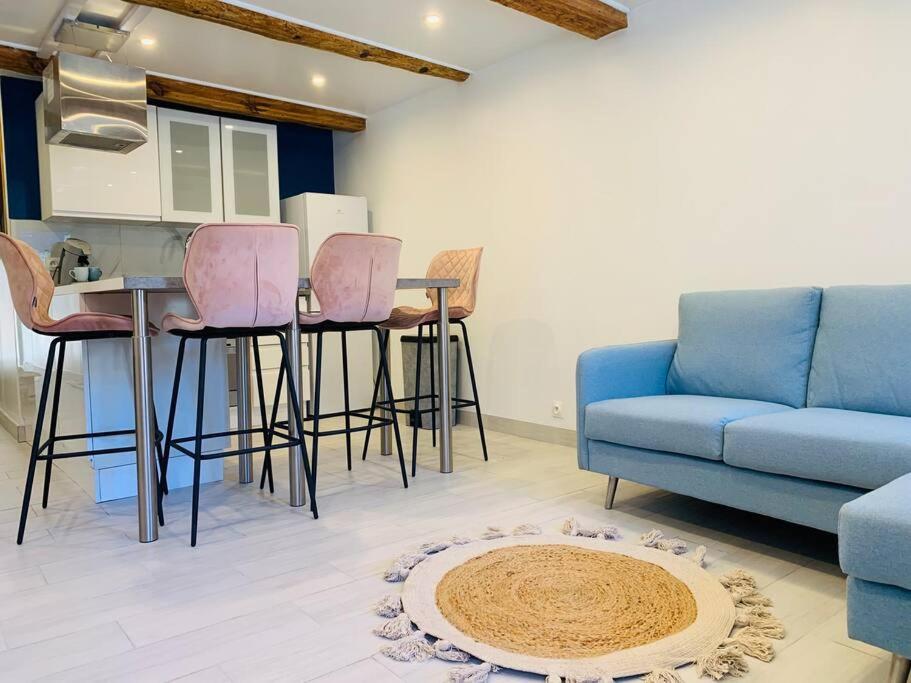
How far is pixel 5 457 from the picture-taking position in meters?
4.22

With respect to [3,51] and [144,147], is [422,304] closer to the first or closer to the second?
[144,147]

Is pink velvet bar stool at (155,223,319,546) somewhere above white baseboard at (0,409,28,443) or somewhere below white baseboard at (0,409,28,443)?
above

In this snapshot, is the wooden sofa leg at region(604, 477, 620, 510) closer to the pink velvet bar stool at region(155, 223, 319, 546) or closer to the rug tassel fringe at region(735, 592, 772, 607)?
the rug tassel fringe at region(735, 592, 772, 607)

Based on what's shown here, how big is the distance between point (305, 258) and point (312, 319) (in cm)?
284

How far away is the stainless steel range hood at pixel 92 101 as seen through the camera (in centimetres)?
376

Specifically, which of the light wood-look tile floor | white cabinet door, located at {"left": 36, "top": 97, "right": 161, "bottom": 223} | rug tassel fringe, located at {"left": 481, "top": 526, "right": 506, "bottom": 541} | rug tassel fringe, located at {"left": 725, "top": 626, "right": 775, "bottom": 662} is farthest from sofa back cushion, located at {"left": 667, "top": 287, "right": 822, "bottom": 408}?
white cabinet door, located at {"left": 36, "top": 97, "right": 161, "bottom": 223}

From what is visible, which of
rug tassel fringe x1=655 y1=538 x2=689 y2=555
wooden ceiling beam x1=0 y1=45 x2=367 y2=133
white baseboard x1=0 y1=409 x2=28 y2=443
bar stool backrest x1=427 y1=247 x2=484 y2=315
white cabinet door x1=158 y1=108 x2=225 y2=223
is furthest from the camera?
white cabinet door x1=158 y1=108 x2=225 y2=223

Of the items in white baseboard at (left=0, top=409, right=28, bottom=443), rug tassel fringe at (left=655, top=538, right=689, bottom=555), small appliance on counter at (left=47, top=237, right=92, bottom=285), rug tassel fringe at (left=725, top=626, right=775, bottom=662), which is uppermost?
small appliance on counter at (left=47, top=237, right=92, bottom=285)

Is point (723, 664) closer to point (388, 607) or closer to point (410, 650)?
point (410, 650)

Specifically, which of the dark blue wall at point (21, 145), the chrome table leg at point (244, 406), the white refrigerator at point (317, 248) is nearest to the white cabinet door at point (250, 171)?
the white refrigerator at point (317, 248)

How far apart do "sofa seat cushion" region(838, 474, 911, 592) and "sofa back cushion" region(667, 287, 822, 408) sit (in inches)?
50.9

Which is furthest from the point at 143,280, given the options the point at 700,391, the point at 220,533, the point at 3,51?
the point at 3,51

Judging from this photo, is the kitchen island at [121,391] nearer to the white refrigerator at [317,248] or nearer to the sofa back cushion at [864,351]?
the white refrigerator at [317,248]

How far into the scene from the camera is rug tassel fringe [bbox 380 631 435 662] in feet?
5.51
